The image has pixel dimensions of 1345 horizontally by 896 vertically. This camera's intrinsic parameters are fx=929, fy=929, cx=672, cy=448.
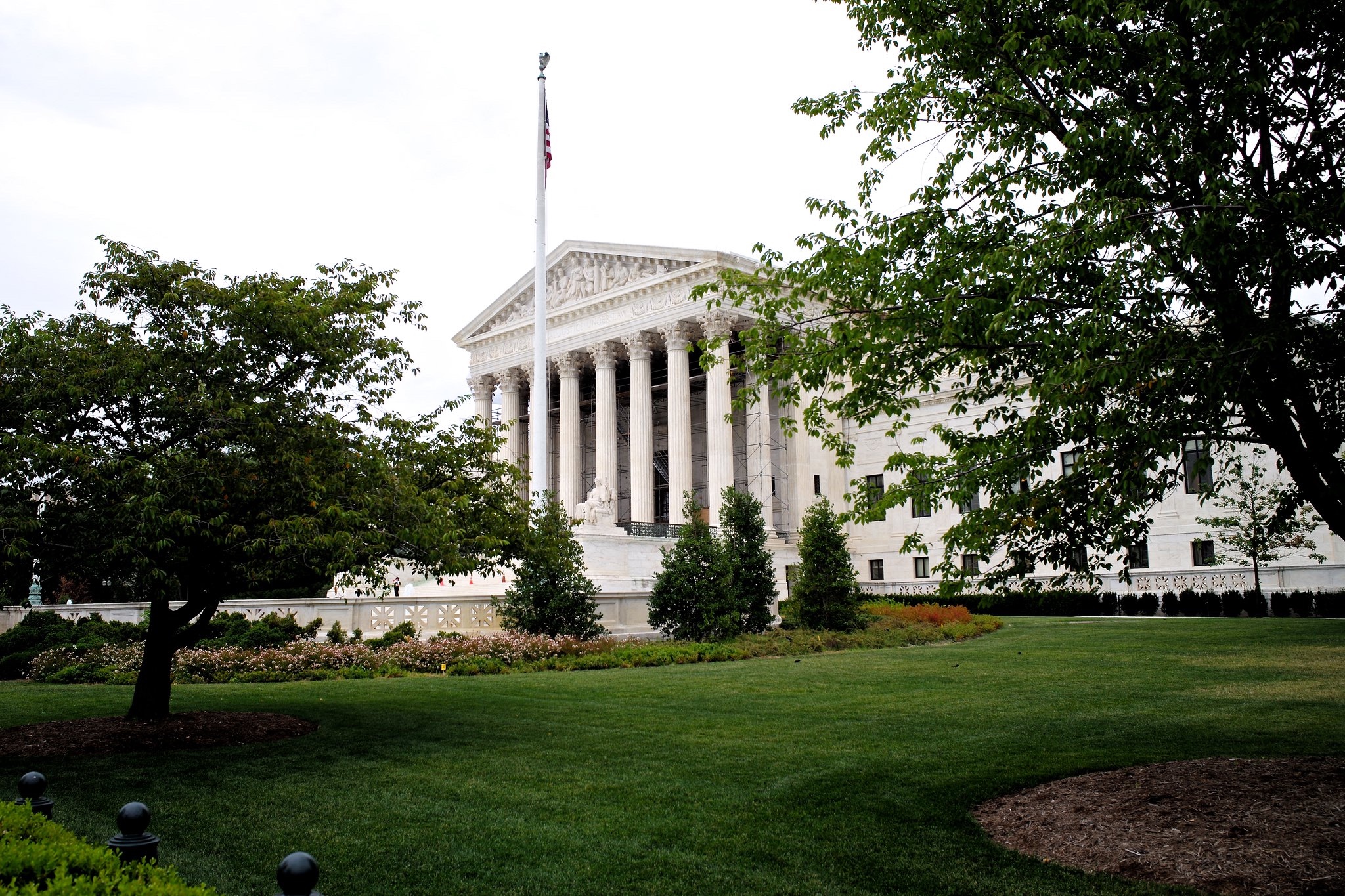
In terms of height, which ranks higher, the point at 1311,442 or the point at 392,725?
the point at 1311,442

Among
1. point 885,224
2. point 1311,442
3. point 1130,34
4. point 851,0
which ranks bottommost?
point 1311,442

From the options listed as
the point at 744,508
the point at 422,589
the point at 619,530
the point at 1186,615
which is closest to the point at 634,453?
the point at 619,530

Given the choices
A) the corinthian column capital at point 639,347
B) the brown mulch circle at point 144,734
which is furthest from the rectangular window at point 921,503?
the corinthian column capital at point 639,347

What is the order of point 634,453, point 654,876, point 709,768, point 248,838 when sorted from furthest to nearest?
point 634,453
point 709,768
point 248,838
point 654,876

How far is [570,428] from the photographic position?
59094 mm

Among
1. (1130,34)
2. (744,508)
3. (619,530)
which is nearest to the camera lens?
(1130,34)

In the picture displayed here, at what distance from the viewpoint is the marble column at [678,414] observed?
51.4 m

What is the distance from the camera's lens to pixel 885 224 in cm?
907

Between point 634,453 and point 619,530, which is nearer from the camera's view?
point 619,530

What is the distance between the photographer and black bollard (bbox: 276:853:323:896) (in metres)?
3.15

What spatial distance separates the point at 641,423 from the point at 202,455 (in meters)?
43.2

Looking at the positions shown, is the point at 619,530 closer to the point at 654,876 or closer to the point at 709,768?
the point at 709,768

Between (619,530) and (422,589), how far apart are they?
11229mm

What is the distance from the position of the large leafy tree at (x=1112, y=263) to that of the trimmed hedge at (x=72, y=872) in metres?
5.78
